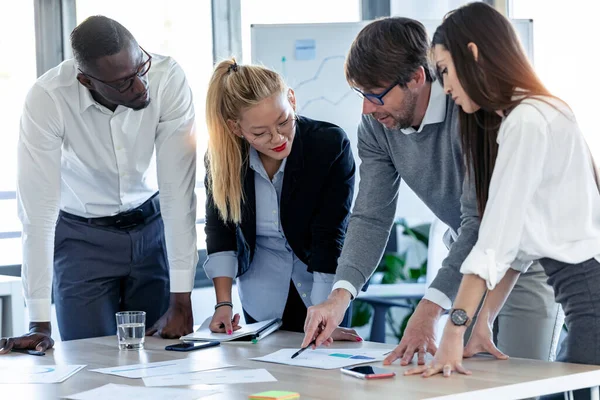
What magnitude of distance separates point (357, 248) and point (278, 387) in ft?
2.18

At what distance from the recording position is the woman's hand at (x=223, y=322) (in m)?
2.19

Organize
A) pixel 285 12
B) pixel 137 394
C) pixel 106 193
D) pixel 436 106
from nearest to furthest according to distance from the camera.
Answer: pixel 137 394 < pixel 436 106 < pixel 106 193 < pixel 285 12

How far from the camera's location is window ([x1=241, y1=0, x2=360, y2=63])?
4367 mm

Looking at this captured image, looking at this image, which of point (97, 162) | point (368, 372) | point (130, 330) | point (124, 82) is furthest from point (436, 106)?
point (97, 162)

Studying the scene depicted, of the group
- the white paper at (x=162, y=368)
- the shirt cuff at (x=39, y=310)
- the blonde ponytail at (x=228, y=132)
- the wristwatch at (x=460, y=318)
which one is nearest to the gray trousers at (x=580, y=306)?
the wristwatch at (x=460, y=318)

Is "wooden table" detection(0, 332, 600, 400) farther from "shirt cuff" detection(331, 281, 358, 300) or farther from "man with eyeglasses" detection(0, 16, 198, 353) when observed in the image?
"man with eyeglasses" detection(0, 16, 198, 353)

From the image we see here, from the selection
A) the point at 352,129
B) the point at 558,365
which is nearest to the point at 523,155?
the point at 558,365

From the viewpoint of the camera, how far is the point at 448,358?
5.03ft

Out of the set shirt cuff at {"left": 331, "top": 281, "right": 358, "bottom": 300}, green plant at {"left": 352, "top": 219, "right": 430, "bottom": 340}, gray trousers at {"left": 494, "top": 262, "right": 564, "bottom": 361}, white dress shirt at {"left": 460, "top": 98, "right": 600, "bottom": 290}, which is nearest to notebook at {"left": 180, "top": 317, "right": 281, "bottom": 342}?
shirt cuff at {"left": 331, "top": 281, "right": 358, "bottom": 300}

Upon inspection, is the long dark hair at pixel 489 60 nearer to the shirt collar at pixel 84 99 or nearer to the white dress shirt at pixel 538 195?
the white dress shirt at pixel 538 195

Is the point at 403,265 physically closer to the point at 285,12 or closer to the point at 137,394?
the point at 285,12

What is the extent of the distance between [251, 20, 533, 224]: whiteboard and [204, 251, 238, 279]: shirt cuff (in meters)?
1.57

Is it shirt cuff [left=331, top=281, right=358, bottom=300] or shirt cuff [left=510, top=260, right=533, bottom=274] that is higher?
shirt cuff [left=510, top=260, right=533, bottom=274]

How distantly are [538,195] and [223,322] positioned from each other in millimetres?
989
